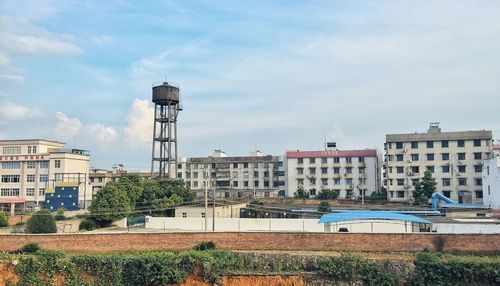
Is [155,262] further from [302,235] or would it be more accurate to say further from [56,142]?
[56,142]

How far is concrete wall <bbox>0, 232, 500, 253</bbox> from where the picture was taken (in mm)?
22891

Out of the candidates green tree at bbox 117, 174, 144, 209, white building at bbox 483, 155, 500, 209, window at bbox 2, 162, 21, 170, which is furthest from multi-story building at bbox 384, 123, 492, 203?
window at bbox 2, 162, 21, 170

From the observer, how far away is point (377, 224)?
26594mm

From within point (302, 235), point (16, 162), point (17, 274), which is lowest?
point (17, 274)

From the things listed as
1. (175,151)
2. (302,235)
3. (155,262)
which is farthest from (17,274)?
(175,151)

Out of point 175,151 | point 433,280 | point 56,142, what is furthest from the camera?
point 56,142

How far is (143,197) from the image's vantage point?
4100 cm

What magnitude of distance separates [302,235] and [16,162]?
41.2 m

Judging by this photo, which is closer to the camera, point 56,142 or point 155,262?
point 155,262

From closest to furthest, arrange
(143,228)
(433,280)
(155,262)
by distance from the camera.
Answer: (433,280), (155,262), (143,228)

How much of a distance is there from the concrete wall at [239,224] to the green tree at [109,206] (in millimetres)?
2580

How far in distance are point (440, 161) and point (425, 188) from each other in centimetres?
452

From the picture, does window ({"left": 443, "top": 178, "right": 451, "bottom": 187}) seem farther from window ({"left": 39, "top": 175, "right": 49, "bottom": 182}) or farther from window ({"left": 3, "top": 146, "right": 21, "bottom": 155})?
window ({"left": 3, "top": 146, "right": 21, "bottom": 155})

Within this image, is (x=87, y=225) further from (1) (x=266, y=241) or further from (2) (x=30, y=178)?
(2) (x=30, y=178)
